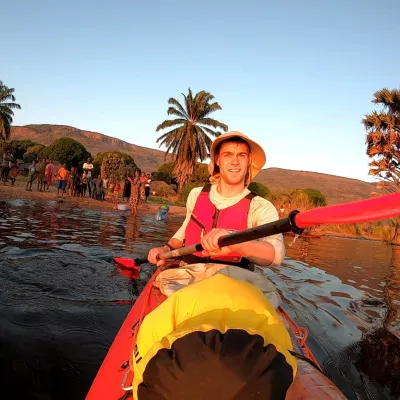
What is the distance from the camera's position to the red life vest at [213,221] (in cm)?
295

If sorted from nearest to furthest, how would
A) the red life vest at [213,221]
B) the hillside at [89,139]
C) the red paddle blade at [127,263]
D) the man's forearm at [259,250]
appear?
the man's forearm at [259,250], the red life vest at [213,221], the red paddle blade at [127,263], the hillside at [89,139]

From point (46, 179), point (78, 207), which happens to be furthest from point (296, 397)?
point (46, 179)

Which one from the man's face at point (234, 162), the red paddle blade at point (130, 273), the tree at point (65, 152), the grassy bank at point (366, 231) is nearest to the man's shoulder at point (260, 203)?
the man's face at point (234, 162)

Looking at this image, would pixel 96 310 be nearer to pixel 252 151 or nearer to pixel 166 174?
pixel 252 151

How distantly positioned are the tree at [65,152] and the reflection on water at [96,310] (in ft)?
118

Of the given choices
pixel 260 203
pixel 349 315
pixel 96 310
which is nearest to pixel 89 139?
pixel 96 310

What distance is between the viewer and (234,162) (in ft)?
10.3

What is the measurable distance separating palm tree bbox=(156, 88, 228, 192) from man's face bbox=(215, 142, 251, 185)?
29765 millimetres

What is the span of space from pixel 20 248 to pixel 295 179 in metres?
90.8

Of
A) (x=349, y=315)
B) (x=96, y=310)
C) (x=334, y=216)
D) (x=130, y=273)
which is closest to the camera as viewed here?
(x=334, y=216)

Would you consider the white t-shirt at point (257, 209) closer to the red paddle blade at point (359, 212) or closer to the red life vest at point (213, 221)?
the red life vest at point (213, 221)

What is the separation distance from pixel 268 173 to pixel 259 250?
102866 mm

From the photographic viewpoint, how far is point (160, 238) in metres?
10.3

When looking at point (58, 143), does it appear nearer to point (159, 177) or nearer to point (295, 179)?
point (159, 177)
